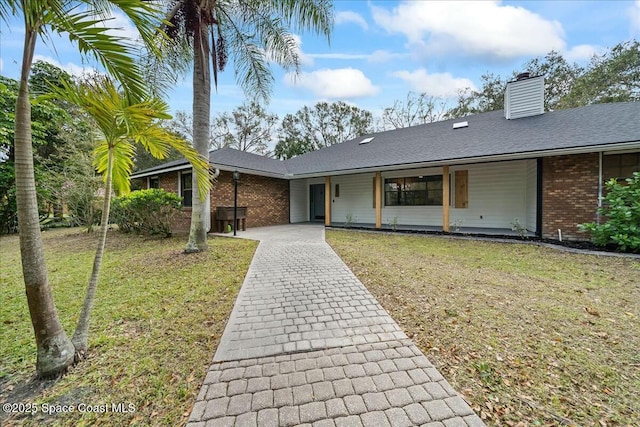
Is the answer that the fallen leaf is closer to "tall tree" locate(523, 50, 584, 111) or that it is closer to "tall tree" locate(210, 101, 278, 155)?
"tall tree" locate(523, 50, 584, 111)

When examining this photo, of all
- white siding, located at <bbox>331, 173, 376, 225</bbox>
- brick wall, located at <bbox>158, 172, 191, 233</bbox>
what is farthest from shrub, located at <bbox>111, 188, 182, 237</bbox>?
white siding, located at <bbox>331, 173, 376, 225</bbox>

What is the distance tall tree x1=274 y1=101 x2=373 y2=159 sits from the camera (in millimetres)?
26422

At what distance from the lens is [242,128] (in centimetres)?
2611

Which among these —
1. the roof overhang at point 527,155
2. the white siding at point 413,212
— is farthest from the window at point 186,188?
the white siding at point 413,212

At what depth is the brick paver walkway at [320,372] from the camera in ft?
5.73

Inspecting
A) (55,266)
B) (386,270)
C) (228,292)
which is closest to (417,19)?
(386,270)

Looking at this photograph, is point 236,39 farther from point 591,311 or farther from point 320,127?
point 320,127

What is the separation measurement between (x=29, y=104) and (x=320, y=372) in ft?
10.2

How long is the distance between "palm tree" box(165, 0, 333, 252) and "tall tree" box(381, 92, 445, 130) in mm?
18363

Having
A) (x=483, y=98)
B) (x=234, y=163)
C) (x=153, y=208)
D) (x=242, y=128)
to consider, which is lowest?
(x=153, y=208)

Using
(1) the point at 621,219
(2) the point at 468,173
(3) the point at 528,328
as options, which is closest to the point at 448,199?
(2) the point at 468,173

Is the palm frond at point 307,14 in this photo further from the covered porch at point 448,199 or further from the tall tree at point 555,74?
the tall tree at point 555,74

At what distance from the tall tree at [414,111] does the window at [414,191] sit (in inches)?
545

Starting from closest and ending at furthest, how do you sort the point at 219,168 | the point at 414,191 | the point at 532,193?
the point at 532,193 → the point at 219,168 → the point at 414,191
